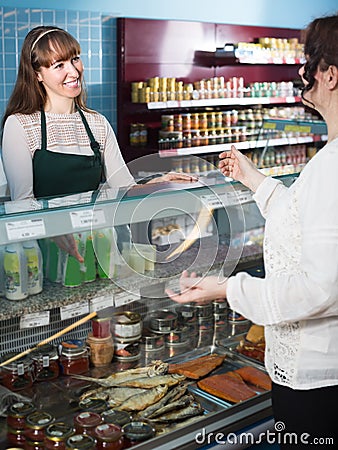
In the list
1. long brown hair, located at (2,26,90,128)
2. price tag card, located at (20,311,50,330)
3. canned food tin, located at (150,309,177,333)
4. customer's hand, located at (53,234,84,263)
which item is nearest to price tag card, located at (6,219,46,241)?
customer's hand, located at (53,234,84,263)

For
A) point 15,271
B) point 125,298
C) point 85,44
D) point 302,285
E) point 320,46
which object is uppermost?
point 85,44

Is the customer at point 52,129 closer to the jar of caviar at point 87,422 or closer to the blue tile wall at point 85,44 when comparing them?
the jar of caviar at point 87,422

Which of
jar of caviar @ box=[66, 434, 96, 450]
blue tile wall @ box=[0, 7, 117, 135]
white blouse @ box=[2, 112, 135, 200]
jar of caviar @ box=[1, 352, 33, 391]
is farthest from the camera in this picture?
blue tile wall @ box=[0, 7, 117, 135]

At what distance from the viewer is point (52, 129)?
291 cm

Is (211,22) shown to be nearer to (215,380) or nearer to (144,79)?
(144,79)

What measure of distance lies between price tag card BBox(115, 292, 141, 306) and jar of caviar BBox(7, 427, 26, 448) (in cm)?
56

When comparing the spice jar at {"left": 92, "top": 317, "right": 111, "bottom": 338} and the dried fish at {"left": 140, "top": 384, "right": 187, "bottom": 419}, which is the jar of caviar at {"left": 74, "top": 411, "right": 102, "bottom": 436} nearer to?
the dried fish at {"left": 140, "top": 384, "right": 187, "bottom": 419}

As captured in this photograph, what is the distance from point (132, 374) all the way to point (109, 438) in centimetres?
40

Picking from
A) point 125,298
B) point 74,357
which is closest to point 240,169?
point 125,298

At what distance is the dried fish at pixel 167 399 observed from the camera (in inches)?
94.3

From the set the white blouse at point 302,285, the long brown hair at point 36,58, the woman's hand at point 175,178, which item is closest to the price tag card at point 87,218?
the woman's hand at point 175,178

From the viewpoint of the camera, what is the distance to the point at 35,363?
96.6 inches

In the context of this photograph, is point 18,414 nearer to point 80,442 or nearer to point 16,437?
point 16,437

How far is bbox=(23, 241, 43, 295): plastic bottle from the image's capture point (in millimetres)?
2248
